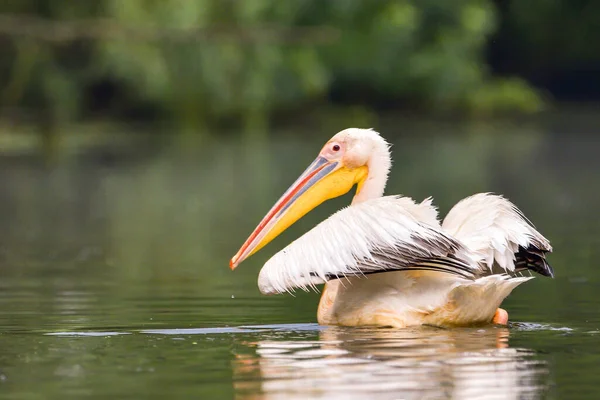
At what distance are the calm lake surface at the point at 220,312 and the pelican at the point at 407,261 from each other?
0.48 ft

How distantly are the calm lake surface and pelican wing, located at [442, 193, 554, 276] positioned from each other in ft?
1.05

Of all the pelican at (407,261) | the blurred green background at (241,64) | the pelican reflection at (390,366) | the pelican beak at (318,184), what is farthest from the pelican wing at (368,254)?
the blurred green background at (241,64)

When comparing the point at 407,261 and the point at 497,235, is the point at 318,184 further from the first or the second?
the point at 407,261

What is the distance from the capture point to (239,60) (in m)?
30.6

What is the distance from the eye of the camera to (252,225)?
1382 centimetres

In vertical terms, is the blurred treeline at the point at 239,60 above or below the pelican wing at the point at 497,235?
above

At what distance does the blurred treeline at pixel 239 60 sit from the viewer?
96.8 feet

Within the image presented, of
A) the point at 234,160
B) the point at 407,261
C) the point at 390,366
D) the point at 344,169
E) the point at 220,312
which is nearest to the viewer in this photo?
the point at 390,366

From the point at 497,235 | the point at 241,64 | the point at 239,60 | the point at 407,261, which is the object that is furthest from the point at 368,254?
the point at 241,64

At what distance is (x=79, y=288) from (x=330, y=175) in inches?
93.6

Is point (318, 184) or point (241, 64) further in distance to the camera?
point (241, 64)

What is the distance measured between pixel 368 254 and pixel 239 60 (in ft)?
79.1

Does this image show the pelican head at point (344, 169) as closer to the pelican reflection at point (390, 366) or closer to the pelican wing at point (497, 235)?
the pelican wing at point (497, 235)

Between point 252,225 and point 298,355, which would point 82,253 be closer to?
point 252,225
